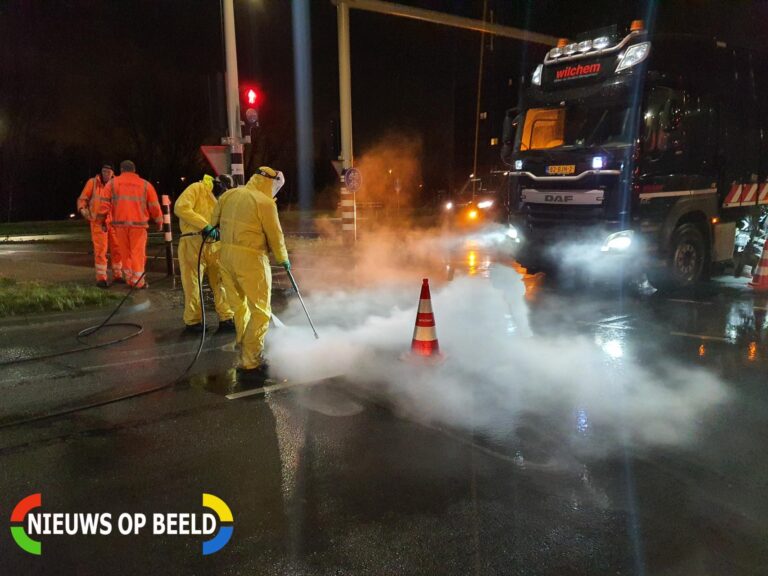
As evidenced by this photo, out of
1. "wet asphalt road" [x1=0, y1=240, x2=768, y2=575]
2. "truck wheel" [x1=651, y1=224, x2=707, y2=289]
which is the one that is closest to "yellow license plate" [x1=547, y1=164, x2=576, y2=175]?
"truck wheel" [x1=651, y1=224, x2=707, y2=289]

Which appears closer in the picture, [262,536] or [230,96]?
[262,536]

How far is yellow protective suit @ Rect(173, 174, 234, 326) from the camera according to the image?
683cm

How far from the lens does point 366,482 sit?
3.50m

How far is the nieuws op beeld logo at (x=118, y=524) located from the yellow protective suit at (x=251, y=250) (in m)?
2.32

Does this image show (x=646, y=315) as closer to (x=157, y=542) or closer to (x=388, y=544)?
(x=388, y=544)

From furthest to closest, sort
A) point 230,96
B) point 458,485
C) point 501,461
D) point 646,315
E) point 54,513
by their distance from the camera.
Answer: point 230,96, point 646,315, point 501,461, point 458,485, point 54,513

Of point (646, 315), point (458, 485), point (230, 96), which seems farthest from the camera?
point (230, 96)

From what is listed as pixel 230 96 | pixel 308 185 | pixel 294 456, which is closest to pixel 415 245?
pixel 230 96

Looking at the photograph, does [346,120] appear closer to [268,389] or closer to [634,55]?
[634,55]

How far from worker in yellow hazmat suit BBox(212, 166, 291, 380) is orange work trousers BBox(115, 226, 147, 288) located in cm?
452

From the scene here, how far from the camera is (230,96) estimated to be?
11.3 meters

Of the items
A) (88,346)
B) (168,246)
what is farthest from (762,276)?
(168,246)

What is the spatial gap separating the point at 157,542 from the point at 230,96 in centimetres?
981

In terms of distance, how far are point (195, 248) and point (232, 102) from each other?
5306 millimetres
